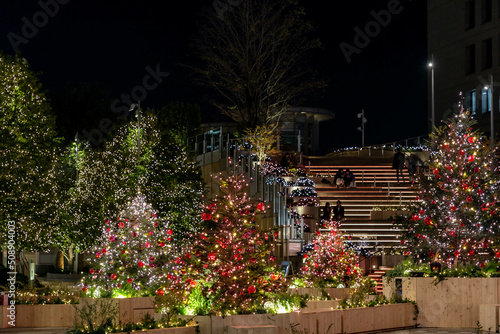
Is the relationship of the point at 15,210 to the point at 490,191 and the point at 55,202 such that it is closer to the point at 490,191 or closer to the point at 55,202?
the point at 55,202

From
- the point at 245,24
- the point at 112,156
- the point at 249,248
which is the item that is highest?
the point at 245,24

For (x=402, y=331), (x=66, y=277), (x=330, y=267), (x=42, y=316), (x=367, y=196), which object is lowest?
(x=402, y=331)

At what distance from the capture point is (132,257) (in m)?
17.5

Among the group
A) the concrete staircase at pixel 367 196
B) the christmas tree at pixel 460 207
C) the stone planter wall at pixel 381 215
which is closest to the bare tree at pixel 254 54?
the concrete staircase at pixel 367 196

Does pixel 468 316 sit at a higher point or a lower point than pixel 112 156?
lower

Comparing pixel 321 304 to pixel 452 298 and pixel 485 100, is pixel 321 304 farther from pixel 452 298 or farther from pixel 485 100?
pixel 485 100

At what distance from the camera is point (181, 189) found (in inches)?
1563

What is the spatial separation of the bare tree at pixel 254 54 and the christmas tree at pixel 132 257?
96.2 feet

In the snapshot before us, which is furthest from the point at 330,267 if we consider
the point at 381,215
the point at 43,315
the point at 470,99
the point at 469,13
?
the point at 469,13

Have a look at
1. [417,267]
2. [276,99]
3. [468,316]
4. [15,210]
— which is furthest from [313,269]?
[276,99]

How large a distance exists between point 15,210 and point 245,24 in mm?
19163

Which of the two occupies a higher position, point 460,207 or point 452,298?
point 460,207

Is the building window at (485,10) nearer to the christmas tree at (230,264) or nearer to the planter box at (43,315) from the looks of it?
the planter box at (43,315)

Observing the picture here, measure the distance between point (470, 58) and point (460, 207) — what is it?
3679 cm
